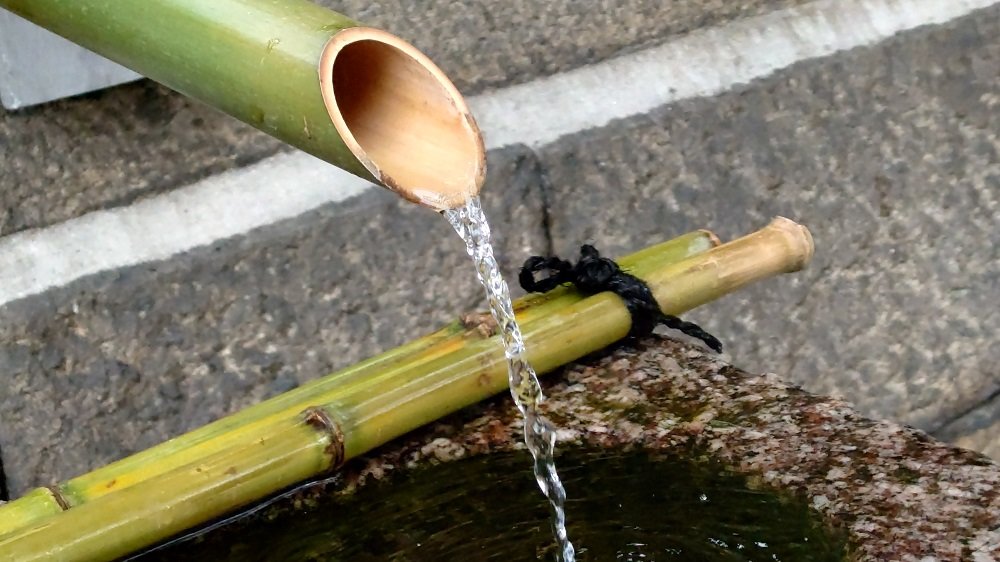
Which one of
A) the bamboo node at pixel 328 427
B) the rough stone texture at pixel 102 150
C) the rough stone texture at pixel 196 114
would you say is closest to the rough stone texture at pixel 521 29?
the rough stone texture at pixel 196 114

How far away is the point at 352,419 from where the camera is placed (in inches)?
28.1

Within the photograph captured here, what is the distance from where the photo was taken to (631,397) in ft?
2.54

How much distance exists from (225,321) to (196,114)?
0.18 m

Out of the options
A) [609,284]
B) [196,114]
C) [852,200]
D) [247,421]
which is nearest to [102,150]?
[196,114]

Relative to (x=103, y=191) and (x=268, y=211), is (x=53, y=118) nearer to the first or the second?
(x=103, y=191)

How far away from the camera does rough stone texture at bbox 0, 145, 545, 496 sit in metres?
0.91

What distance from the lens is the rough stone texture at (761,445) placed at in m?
0.59

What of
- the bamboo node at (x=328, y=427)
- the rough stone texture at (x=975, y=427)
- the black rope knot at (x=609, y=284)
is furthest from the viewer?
the rough stone texture at (x=975, y=427)

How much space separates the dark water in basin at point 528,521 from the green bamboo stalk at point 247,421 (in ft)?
0.19

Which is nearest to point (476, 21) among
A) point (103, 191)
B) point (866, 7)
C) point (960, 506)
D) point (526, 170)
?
point (526, 170)

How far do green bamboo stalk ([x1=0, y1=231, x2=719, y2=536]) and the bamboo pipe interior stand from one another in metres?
0.25

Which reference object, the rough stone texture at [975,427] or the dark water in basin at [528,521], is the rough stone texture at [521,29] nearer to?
the dark water in basin at [528,521]

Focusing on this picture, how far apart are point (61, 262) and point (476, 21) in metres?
0.43

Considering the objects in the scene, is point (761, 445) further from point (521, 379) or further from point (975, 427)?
point (975, 427)
